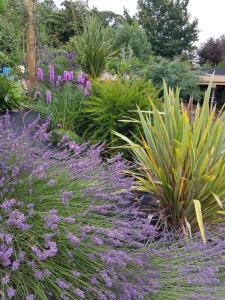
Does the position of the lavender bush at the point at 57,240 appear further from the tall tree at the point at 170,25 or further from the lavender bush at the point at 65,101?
the tall tree at the point at 170,25

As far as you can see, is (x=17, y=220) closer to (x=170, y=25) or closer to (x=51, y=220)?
(x=51, y=220)

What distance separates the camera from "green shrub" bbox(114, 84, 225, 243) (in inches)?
105

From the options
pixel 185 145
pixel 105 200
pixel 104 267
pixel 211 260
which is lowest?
pixel 211 260

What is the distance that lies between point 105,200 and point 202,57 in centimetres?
2997

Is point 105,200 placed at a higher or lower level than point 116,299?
higher

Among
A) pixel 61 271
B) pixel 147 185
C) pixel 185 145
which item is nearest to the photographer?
pixel 61 271

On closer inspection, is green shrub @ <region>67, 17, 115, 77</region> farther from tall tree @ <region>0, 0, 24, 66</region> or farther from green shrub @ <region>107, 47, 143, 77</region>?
tall tree @ <region>0, 0, 24, 66</region>

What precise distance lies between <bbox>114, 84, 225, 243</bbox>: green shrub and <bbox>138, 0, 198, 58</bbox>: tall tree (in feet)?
94.0

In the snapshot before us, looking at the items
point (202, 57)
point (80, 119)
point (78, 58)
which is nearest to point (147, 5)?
point (202, 57)

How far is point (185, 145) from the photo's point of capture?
8.73 feet

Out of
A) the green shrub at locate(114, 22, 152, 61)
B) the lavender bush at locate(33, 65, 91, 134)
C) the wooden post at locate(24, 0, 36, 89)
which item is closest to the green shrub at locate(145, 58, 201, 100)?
the wooden post at locate(24, 0, 36, 89)

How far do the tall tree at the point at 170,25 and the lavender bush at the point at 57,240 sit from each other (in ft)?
97.6

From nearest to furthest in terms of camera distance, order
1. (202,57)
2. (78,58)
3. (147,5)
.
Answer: (78,58) → (202,57) → (147,5)

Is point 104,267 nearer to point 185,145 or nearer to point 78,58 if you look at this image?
point 185,145
